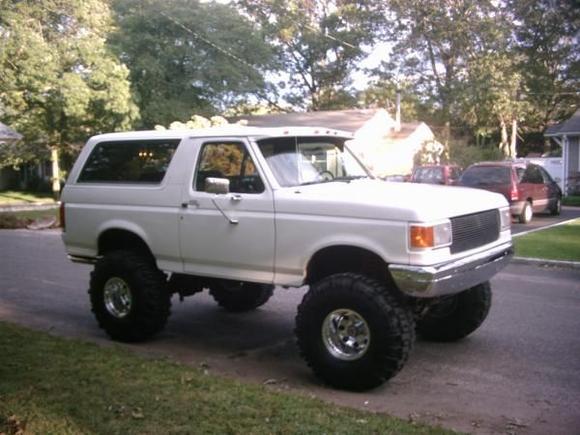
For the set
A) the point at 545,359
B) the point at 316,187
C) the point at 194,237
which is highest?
the point at 316,187

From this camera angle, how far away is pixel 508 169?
18906mm

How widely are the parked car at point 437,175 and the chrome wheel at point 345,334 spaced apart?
55.3 ft

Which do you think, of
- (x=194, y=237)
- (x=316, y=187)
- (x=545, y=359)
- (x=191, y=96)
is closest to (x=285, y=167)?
(x=316, y=187)

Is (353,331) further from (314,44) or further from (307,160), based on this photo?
(314,44)

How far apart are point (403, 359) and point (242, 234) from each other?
182cm

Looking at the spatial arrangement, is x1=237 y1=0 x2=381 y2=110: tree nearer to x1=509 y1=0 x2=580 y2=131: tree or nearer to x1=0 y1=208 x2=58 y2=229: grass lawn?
x1=509 y1=0 x2=580 y2=131: tree

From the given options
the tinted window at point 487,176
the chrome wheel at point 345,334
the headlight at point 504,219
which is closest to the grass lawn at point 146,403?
the chrome wheel at point 345,334

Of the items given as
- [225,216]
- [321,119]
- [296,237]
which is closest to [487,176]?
[225,216]

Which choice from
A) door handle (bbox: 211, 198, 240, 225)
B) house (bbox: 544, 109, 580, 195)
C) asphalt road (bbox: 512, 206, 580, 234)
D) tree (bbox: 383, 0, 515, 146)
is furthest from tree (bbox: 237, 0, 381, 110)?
door handle (bbox: 211, 198, 240, 225)

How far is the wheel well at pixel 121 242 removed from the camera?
7332 millimetres

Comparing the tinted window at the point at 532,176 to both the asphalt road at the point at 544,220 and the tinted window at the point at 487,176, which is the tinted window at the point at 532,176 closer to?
the tinted window at the point at 487,176

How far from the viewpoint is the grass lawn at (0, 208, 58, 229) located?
830 inches

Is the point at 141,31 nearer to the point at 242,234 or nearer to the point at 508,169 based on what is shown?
the point at 508,169

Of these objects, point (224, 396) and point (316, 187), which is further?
point (316, 187)
